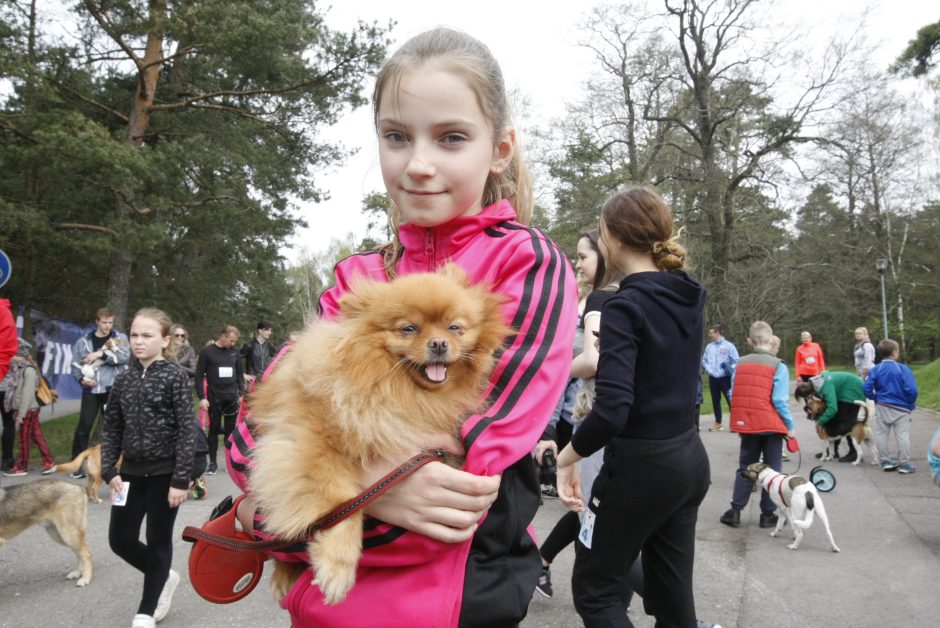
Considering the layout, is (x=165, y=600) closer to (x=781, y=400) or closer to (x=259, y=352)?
(x=781, y=400)

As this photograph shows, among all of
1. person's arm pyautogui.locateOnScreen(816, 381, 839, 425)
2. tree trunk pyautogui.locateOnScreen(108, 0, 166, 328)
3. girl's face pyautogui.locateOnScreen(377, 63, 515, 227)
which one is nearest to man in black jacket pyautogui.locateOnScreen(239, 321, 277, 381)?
tree trunk pyautogui.locateOnScreen(108, 0, 166, 328)

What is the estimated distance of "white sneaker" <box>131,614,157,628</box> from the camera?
4.17 metres

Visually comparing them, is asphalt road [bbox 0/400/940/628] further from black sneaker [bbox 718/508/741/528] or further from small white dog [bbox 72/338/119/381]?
small white dog [bbox 72/338/119/381]

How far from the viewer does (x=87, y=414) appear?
31.2ft

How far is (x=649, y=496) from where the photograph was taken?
9.45ft

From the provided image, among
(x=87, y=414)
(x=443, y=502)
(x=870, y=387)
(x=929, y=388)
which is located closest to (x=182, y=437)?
(x=443, y=502)

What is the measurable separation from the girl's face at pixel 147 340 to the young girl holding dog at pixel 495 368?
3.62 m

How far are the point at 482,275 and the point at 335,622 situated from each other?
0.81 meters

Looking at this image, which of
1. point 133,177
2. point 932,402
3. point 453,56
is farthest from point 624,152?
point 453,56

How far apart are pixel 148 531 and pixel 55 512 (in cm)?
160

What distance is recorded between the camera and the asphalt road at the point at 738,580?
450 cm

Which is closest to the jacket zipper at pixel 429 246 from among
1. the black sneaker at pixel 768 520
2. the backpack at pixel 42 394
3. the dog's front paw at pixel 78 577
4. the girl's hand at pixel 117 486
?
the girl's hand at pixel 117 486

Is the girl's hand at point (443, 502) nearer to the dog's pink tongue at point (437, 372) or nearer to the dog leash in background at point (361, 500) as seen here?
the dog leash in background at point (361, 500)

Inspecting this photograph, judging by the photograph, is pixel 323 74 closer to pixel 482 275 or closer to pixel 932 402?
pixel 482 275
